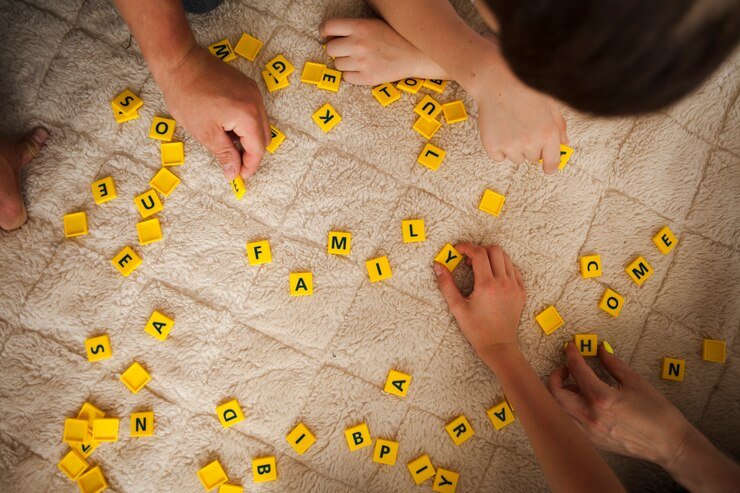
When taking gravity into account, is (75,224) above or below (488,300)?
below

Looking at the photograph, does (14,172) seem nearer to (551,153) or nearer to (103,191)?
(103,191)

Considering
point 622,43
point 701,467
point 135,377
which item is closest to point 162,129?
point 135,377

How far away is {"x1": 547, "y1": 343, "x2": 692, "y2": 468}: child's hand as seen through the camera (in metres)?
1.01

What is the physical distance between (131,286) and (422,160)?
2.31 feet

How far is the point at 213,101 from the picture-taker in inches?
34.5

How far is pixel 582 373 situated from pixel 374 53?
834 mm

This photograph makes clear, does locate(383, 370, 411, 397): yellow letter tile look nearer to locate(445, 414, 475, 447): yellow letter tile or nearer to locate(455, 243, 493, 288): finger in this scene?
locate(445, 414, 475, 447): yellow letter tile

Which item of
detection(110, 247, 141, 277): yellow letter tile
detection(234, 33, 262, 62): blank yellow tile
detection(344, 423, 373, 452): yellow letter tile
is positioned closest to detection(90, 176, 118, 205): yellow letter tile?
detection(110, 247, 141, 277): yellow letter tile

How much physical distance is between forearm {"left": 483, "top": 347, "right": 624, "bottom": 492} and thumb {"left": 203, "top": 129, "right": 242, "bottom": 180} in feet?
2.18

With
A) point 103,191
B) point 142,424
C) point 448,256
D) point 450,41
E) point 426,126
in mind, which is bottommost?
point 142,424

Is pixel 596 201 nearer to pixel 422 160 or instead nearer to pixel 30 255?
pixel 422 160

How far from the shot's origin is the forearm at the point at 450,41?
0.97m

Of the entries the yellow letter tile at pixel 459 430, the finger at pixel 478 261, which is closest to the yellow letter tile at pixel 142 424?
the yellow letter tile at pixel 459 430

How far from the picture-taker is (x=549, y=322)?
1120 mm
